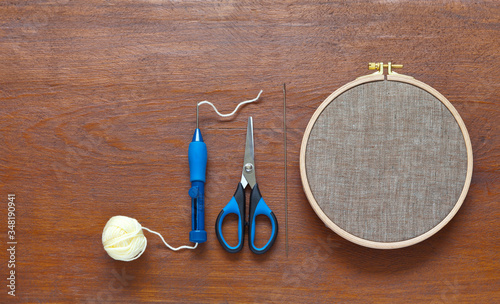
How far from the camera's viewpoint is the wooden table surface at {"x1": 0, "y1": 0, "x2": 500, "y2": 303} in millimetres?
743

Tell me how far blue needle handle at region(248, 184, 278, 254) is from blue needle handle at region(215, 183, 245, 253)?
0.6 inches

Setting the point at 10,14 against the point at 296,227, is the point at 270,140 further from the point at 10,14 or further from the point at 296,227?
the point at 10,14

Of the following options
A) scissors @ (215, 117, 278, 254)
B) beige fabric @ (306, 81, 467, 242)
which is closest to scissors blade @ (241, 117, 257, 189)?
scissors @ (215, 117, 278, 254)

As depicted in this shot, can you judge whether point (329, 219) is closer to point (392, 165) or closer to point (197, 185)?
point (392, 165)

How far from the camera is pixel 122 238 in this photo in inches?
27.3

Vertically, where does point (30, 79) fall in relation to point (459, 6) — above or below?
below

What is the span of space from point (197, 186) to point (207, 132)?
0.11 m

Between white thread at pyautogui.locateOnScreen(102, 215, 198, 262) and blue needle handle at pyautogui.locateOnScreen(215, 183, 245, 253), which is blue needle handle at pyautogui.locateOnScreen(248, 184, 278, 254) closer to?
blue needle handle at pyautogui.locateOnScreen(215, 183, 245, 253)

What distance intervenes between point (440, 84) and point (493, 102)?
0.35 feet

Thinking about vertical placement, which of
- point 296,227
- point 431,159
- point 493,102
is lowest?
point 296,227

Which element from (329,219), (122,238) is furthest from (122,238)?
(329,219)

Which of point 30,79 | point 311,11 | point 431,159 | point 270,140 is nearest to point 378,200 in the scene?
point 431,159

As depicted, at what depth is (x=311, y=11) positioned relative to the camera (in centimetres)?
77

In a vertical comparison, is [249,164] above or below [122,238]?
above
